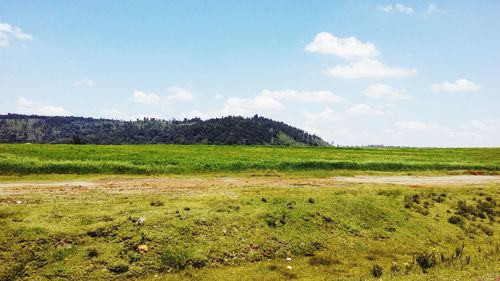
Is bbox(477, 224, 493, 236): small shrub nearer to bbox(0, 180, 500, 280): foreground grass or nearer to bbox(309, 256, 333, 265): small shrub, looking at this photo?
bbox(0, 180, 500, 280): foreground grass

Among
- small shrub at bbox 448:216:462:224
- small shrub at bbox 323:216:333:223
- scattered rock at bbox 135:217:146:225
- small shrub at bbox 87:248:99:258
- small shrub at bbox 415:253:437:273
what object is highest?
scattered rock at bbox 135:217:146:225

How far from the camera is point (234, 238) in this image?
21516 mm

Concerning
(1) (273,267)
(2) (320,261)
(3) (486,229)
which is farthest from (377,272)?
(3) (486,229)

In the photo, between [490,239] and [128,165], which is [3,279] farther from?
[128,165]

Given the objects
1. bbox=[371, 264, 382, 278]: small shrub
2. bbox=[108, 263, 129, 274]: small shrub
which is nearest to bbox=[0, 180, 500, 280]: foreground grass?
bbox=[108, 263, 129, 274]: small shrub

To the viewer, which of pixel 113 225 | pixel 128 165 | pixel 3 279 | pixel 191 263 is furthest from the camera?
pixel 128 165

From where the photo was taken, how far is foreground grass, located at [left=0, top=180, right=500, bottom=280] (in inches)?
720

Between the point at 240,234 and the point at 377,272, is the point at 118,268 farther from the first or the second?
the point at 377,272

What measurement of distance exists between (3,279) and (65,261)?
7.81 ft

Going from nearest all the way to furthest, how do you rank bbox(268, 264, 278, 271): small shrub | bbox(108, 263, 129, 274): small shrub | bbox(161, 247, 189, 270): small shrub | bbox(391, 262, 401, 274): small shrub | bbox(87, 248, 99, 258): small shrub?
bbox(108, 263, 129, 274): small shrub < bbox(87, 248, 99, 258): small shrub < bbox(161, 247, 189, 270): small shrub < bbox(391, 262, 401, 274): small shrub < bbox(268, 264, 278, 271): small shrub

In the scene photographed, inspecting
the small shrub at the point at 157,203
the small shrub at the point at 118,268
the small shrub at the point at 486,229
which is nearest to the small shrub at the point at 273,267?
the small shrub at the point at 118,268

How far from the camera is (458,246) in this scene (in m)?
24.9

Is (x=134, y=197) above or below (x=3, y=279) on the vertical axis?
above

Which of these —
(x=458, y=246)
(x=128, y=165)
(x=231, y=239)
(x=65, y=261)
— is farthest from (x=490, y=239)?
(x=128, y=165)
